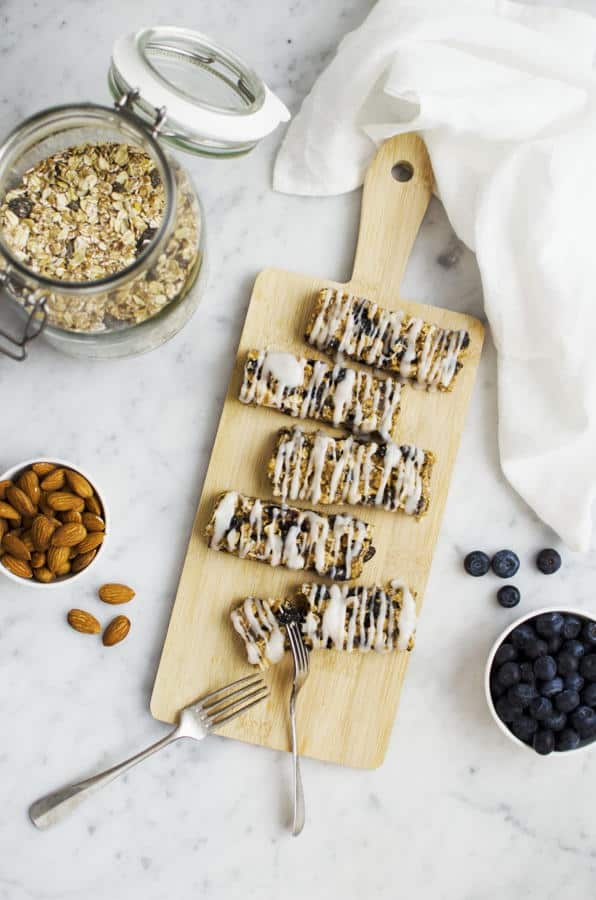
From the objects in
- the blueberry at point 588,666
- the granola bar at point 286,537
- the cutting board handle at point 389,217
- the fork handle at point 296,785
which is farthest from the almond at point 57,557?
the blueberry at point 588,666

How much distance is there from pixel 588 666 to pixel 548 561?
0.19m

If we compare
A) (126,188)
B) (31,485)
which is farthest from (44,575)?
(126,188)

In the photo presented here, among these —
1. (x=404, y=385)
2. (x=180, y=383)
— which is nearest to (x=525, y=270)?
(x=404, y=385)

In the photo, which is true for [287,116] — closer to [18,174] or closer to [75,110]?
[75,110]

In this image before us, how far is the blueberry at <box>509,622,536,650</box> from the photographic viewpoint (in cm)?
145

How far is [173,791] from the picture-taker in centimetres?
152

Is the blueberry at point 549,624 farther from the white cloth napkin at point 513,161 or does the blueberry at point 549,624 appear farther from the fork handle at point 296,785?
the fork handle at point 296,785

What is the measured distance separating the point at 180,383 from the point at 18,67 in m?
0.62

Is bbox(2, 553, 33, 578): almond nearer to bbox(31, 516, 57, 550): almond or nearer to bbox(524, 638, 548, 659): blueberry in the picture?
bbox(31, 516, 57, 550): almond

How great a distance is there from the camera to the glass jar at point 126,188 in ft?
3.76

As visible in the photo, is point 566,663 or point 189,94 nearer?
point 189,94

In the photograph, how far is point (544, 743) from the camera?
142 centimetres

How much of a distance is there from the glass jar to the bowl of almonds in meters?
0.21

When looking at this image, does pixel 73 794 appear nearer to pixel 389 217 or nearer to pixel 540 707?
pixel 540 707
